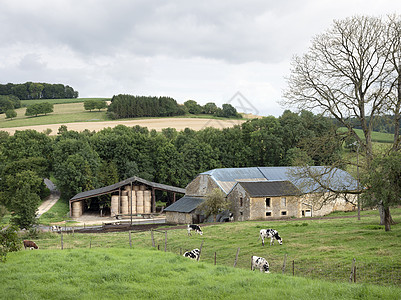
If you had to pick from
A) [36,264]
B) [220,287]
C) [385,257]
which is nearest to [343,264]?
[385,257]

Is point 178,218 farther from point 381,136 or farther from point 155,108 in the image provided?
point 155,108

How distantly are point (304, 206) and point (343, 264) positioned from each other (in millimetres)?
36655

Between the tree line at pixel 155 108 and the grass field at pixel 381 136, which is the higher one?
the tree line at pixel 155 108

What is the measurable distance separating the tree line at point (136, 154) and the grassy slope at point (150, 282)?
49.6 meters

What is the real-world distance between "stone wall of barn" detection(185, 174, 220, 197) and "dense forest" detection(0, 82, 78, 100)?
117 metres

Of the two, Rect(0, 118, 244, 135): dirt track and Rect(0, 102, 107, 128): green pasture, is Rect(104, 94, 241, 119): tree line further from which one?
Rect(0, 118, 244, 135): dirt track

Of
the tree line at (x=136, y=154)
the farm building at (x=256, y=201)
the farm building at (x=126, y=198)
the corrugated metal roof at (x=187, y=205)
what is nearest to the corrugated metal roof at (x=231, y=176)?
the farm building at (x=256, y=201)

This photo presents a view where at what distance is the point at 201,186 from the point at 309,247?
119 feet

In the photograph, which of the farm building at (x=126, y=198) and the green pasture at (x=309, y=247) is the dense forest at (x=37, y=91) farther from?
the green pasture at (x=309, y=247)

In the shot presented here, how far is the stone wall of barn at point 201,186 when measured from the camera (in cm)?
6050

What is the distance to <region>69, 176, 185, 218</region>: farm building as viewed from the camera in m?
65.2

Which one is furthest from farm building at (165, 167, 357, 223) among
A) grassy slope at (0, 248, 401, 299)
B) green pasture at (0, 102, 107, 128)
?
green pasture at (0, 102, 107, 128)

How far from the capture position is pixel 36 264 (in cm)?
2042

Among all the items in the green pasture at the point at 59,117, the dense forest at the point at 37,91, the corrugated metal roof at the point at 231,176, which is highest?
the dense forest at the point at 37,91
